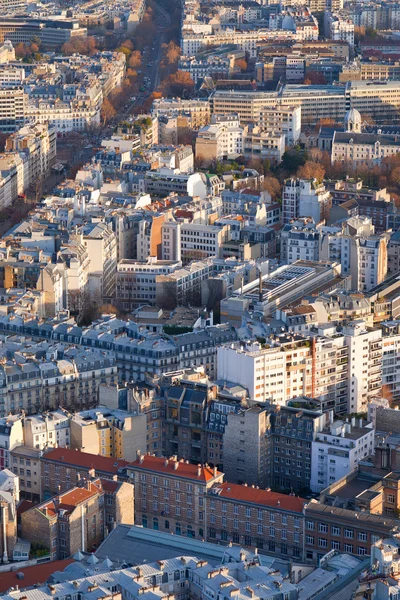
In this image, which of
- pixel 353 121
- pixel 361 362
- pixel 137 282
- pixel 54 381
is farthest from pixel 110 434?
pixel 353 121

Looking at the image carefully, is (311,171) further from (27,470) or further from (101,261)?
(27,470)

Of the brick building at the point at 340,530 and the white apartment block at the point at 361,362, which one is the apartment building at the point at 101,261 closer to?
the white apartment block at the point at 361,362

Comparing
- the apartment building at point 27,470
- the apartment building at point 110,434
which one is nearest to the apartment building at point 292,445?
the apartment building at point 110,434

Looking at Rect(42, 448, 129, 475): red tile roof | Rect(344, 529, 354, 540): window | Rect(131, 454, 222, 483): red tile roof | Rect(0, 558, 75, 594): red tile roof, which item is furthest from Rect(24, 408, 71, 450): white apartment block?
Rect(344, 529, 354, 540): window

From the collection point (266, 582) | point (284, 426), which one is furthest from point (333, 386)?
point (266, 582)

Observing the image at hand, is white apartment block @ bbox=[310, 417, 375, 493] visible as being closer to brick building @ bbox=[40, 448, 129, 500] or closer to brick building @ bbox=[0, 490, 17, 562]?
brick building @ bbox=[40, 448, 129, 500]
